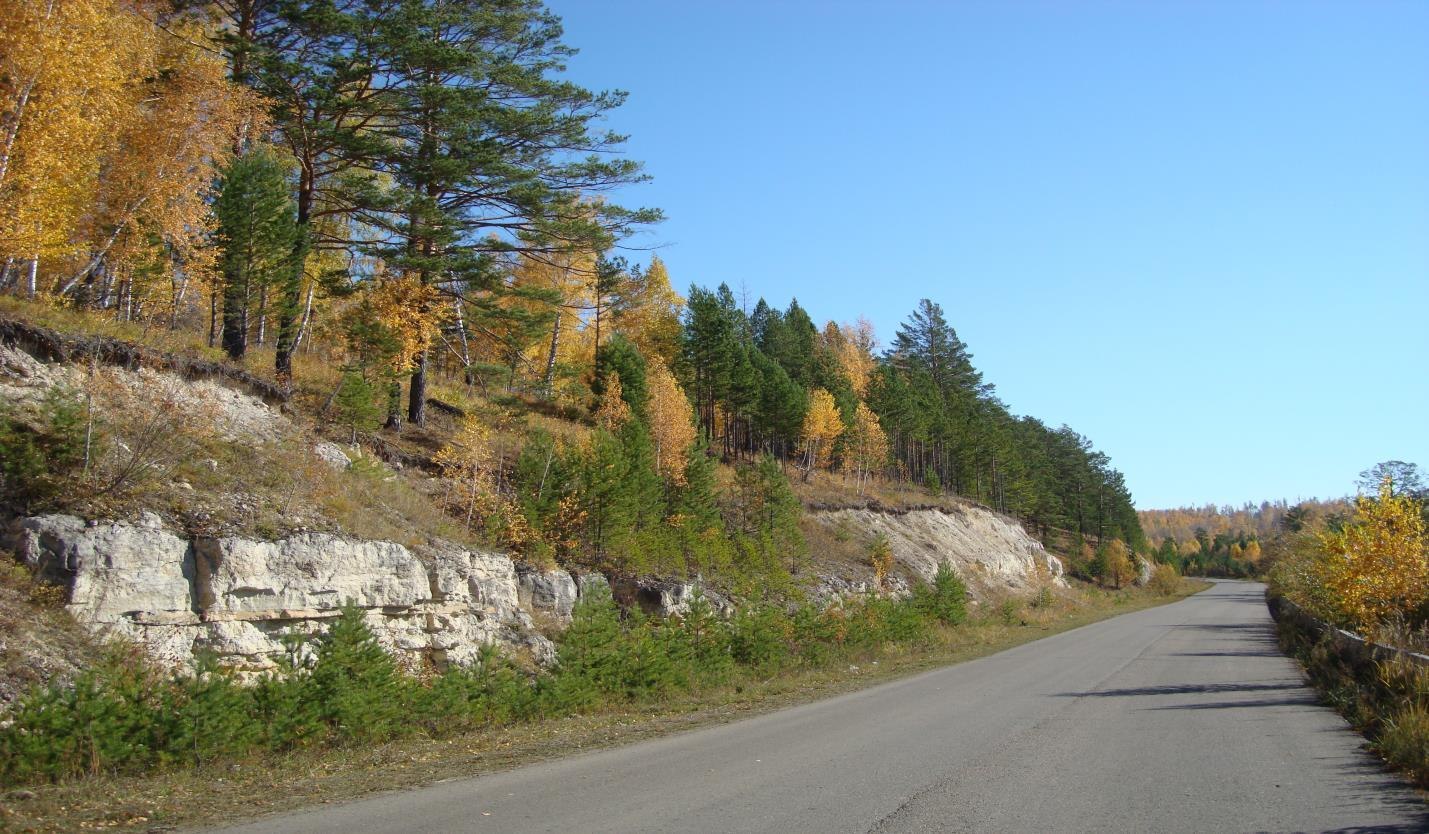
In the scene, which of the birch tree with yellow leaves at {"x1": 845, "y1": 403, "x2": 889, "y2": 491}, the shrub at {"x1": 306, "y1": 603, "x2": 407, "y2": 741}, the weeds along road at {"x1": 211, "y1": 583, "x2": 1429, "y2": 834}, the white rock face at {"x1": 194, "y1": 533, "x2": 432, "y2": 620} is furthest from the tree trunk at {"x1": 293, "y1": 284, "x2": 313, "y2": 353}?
the birch tree with yellow leaves at {"x1": 845, "y1": 403, "x2": 889, "y2": 491}

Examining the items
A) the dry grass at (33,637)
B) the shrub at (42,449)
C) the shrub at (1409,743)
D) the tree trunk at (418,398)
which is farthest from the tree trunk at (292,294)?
the shrub at (1409,743)

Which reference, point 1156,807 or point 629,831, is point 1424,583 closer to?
point 1156,807

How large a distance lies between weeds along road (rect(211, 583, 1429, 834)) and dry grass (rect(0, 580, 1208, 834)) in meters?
0.68

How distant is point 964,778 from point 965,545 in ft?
164

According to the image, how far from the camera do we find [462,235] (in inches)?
998

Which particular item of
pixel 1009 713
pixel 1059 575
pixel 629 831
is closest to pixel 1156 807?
pixel 629 831

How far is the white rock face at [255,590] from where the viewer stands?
11875 millimetres

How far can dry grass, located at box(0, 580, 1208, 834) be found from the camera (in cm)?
758

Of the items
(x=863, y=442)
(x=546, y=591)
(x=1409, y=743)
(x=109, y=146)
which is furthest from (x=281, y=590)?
(x=863, y=442)

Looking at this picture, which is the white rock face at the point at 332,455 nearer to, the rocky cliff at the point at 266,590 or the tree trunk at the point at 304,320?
the rocky cliff at the point at 266,590

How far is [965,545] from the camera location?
56.0 meters

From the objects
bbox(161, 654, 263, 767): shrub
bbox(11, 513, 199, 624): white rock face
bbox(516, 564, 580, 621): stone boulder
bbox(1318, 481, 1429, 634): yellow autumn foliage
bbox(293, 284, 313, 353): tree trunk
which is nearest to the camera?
bbox(161, 654, 263, 767): shrub

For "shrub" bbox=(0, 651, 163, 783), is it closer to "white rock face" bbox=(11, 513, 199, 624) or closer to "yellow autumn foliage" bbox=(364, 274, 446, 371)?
"white rock face" bbox=(11, 513, 199, 624)

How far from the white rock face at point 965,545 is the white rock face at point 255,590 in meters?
28.4
